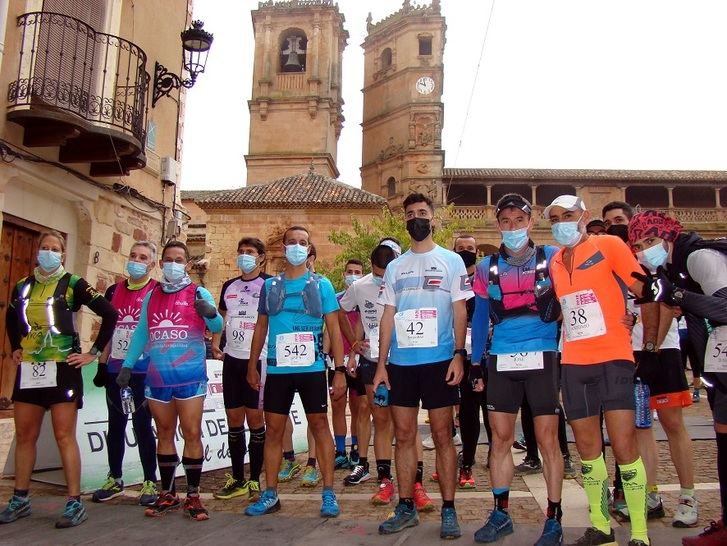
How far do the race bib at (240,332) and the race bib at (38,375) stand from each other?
4.69 ft

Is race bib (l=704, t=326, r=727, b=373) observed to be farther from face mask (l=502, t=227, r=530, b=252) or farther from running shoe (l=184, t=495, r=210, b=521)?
running shoe (l=184, t=495, r=210, b=521)

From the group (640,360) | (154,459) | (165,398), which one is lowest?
(154,459)

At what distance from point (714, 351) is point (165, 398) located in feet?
12.1

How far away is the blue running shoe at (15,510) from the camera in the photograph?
441 centimetres

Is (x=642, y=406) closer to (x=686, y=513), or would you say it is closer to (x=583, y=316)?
(x=686, y=513)

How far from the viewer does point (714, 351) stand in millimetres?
3477

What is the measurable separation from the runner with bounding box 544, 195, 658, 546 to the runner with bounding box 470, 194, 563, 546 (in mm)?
130

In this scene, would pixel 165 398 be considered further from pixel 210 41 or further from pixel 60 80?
pixel 210 41

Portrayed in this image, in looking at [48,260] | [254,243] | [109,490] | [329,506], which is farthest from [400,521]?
[48,260]

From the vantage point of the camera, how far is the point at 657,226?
12.6ft

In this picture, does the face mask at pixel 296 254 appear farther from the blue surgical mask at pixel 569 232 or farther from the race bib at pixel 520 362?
the blue surgical mask at pixel 569 232

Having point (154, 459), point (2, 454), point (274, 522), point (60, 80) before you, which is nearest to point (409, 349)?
point (274, 522)

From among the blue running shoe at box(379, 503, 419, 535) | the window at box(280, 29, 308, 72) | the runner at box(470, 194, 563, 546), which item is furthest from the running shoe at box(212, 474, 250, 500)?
the window at box(280, 29, 308, 72)

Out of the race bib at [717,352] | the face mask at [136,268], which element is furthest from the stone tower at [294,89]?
the race bib at [717,352]
